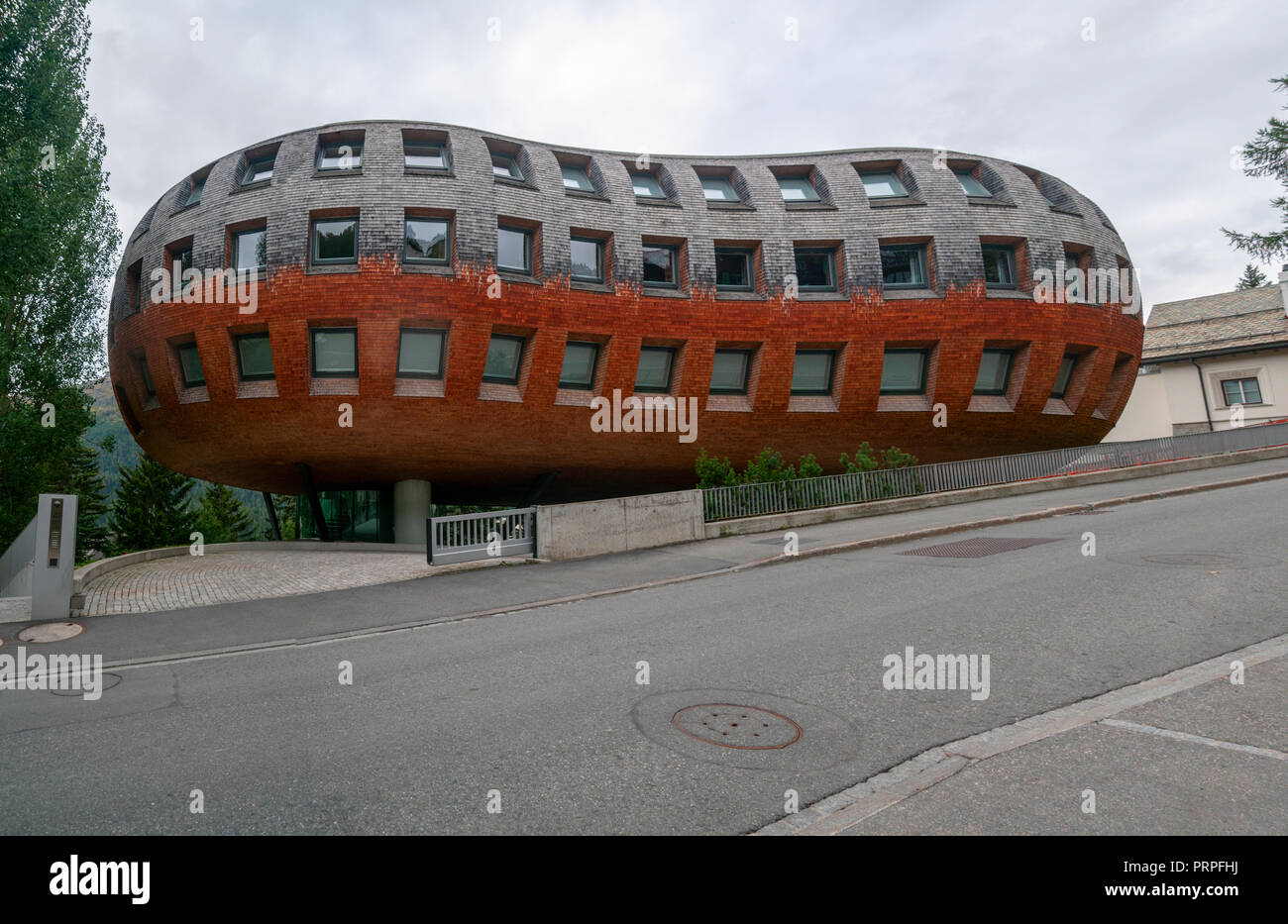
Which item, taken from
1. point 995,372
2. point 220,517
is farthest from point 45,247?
point 220,517

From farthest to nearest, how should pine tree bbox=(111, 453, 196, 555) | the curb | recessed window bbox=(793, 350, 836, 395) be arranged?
1. pine tree bbox=(111, 453, 196, 555)
2. recessed window bbox=(793, 350, 836, 395)
3. the curb

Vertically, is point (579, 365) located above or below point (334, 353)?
below

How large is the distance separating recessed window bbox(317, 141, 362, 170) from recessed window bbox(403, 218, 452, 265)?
2.91m

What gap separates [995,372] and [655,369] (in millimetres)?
13476

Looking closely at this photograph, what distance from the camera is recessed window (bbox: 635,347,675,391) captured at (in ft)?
77.7

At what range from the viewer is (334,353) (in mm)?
21281

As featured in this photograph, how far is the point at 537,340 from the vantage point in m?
21.6

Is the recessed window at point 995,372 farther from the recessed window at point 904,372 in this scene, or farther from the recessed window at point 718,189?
the recessed window at point 718,189

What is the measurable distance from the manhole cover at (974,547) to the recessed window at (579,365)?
1359 cm

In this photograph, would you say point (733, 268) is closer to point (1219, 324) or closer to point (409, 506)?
point (409, 506)

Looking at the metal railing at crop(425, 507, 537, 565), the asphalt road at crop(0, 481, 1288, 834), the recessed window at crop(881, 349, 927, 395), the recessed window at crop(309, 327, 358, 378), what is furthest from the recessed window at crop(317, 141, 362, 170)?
the recessed window at crop(881, 349, 927, 395)

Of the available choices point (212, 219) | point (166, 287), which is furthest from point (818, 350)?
point (166, 287)

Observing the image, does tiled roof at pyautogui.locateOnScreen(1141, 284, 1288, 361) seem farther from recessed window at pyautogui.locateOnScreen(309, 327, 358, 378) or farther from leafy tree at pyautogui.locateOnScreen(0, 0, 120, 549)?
leafy tree at pyautogui.locateOnScreen(0, 0, 120, 549)

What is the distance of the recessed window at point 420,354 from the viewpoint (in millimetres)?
21266
